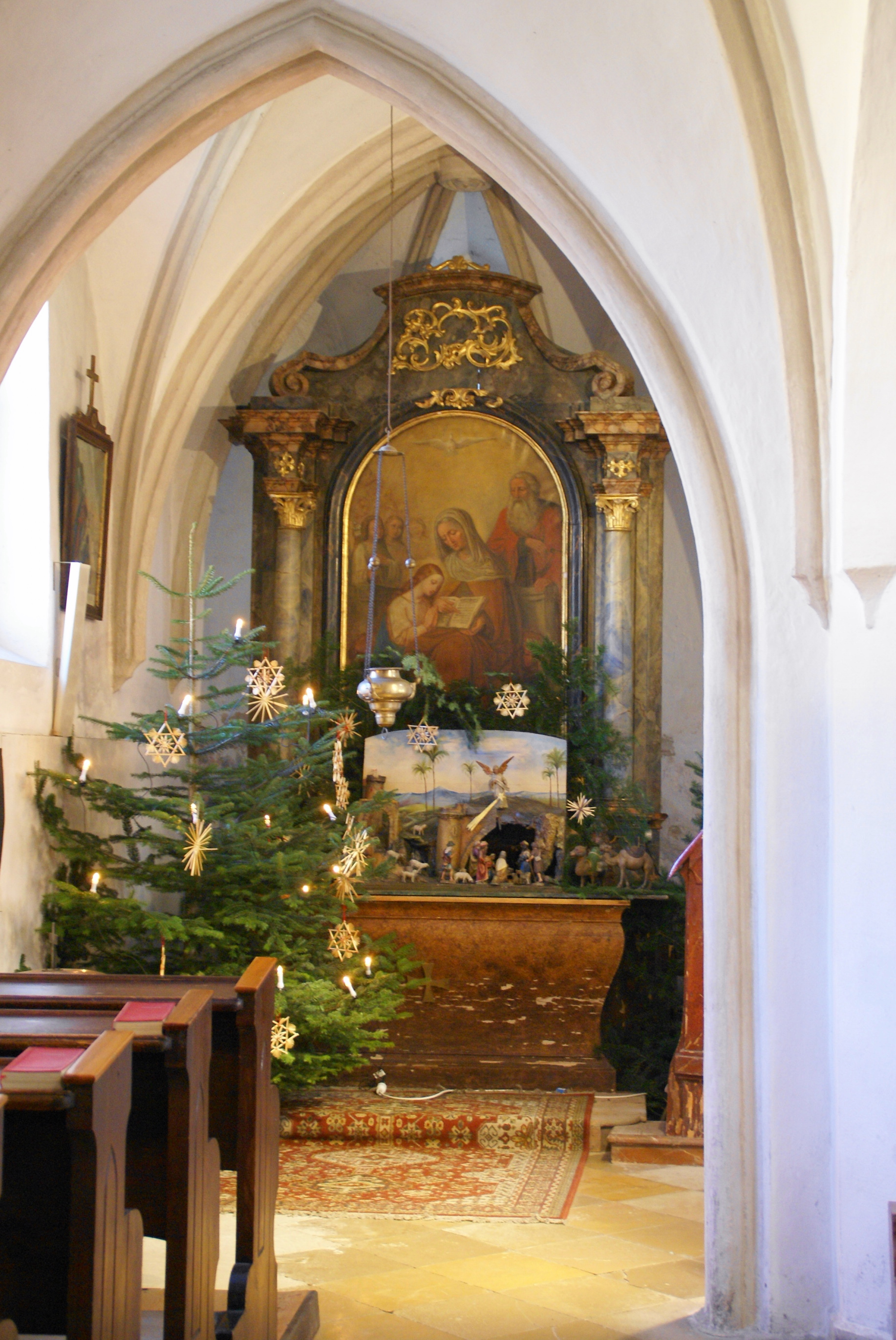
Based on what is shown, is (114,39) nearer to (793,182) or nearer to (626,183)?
(626,183)

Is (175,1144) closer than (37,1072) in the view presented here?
No

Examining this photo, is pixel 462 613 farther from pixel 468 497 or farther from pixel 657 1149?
pixel 657 1149

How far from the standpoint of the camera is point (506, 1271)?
16.0 feet

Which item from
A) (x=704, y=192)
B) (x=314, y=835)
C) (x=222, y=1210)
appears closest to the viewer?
(x=704, y=192)

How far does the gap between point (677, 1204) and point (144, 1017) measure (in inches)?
138

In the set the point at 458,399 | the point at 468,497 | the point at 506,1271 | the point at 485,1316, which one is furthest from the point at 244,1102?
the point at 458,399

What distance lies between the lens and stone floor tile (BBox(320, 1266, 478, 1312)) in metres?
4.54

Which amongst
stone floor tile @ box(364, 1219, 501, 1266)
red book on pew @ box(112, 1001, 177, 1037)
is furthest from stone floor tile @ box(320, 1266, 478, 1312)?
red book on pew @ box(112, 1001, 177, 1037)

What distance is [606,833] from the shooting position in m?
8.82

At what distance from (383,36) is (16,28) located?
4.36 feet

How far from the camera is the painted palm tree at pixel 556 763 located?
8.69m

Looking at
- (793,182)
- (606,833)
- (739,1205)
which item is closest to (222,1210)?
(739,1205)

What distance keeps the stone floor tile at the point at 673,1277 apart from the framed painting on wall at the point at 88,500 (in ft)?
15.0

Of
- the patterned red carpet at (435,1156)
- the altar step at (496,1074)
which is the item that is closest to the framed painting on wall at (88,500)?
the patterned red carpet at (435,1156)
